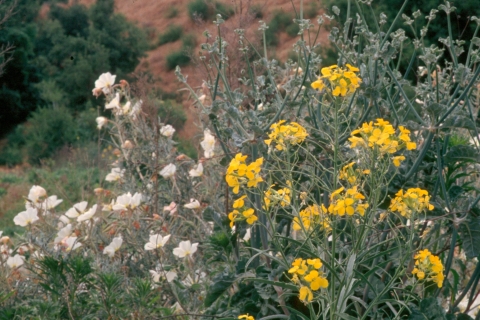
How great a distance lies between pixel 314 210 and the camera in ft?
5.57

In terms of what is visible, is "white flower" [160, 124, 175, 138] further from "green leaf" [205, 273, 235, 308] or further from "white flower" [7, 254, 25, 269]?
"green leaf" [205, 273, 235, 308]

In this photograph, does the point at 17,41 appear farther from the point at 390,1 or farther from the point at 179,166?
the point at 179,166

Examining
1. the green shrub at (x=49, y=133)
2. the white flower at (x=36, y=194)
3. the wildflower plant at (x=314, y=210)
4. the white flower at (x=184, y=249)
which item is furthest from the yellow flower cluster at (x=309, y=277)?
the green shrub at (x=49, y=133)

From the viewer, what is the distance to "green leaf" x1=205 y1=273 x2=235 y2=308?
209cm

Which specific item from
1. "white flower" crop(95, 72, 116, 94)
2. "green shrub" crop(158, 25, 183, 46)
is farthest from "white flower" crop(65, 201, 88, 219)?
"green shrub" crop(158, 25, 183, 46)

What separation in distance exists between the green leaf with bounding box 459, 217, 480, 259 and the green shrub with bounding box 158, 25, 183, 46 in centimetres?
2454

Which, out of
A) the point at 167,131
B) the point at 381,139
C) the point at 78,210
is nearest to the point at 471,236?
the point at 381,139

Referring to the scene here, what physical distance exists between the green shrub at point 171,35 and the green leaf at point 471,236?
24536 mm

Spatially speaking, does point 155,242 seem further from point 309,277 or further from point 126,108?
point 309,277

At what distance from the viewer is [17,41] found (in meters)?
19.4

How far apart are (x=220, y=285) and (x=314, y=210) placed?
21.8 inches

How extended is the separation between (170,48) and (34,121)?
9104 mm

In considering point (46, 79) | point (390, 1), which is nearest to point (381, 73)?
point (390, 1)

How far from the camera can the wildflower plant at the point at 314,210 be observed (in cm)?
163
